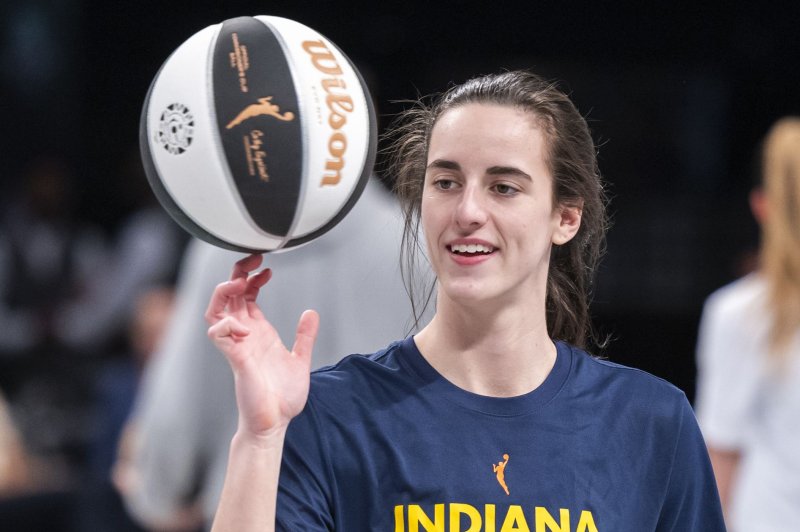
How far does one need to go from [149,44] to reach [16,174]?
55.7 inches

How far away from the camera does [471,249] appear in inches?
88.0

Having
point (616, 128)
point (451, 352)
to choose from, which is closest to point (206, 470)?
point (451, 352)

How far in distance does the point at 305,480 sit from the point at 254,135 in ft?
1.92

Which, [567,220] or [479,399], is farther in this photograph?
[567,220]

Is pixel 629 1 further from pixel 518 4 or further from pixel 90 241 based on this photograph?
pixel 90 241

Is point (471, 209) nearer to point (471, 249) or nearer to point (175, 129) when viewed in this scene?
point (471, 249)

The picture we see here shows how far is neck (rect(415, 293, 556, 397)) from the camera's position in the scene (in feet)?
7.62

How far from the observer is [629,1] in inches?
370

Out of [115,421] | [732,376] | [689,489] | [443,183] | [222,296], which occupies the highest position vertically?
[443,183]

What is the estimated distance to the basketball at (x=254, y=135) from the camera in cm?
220

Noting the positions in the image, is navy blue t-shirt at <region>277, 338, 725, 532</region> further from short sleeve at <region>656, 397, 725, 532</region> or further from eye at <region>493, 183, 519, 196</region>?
eye at <region>493, 183, 519, 196</region>

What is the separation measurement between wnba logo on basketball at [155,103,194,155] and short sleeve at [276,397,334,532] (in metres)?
0.49

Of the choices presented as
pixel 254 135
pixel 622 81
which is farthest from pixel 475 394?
pixel 622 81

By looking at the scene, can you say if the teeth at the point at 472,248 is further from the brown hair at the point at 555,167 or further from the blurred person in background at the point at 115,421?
the blurred person in background at the point at 115,421
